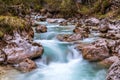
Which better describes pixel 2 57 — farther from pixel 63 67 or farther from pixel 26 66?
pixel 63 67

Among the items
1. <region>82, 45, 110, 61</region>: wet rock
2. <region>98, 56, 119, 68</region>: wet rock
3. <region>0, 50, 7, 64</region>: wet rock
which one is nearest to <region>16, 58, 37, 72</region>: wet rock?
<region>0, 50, 7, 64</region>: wet rock

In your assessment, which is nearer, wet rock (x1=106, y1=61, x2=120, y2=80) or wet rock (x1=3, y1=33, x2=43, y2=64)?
wet rock (x1=106, y1=61, x2=120, y2=80)

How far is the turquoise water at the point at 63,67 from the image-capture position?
10414 mm

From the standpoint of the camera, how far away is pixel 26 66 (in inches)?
428

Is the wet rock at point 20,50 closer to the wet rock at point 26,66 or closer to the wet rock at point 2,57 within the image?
the wet rock at point 2,57

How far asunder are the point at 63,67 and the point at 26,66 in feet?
6.64

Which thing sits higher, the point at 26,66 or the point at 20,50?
the point at 20,50

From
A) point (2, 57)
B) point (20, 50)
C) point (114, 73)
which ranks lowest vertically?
point (2, 57)

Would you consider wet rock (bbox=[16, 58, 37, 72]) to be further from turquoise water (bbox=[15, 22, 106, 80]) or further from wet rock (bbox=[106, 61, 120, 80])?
wet rock (bbox=[106, 61, 120, 80])

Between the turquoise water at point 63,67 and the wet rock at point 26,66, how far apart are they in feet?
0.84

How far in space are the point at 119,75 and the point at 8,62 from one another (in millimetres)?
5854

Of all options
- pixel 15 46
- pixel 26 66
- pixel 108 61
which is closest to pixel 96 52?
pixel 108 61

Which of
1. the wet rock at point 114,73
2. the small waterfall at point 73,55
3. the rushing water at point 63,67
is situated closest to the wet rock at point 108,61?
the rushing water at point 63,67

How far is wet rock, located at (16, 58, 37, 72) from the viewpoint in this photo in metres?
10.7
